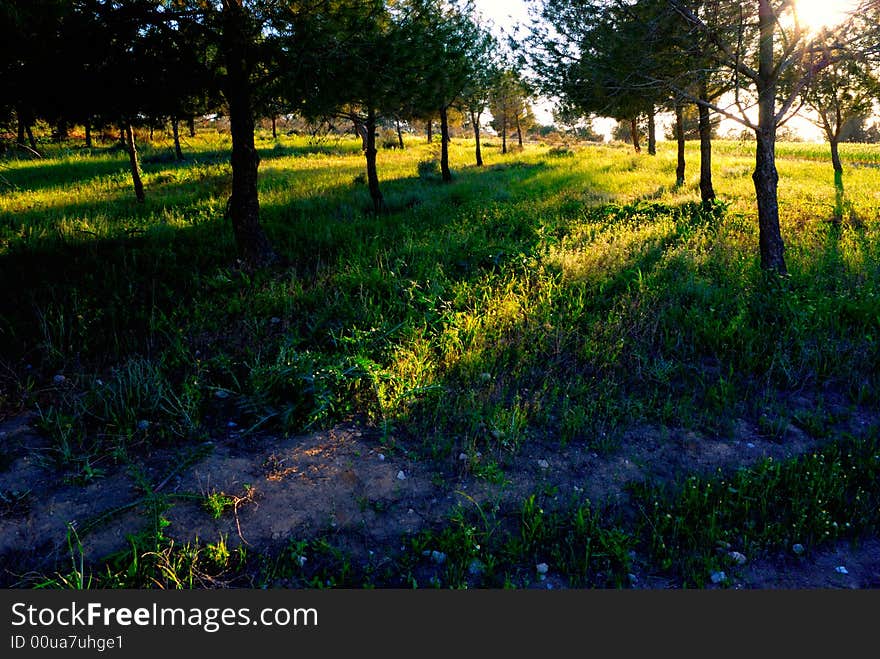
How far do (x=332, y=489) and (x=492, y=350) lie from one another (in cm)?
255

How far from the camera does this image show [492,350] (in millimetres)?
5684

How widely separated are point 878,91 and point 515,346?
14024 mm

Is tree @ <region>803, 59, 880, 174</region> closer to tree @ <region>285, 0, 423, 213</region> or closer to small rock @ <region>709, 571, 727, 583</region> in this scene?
tree @ <region>285, 0, 423, 213</region>

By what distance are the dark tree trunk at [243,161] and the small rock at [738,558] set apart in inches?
293

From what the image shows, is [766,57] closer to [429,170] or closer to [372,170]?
[372,170]

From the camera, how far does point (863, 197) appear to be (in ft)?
46.4

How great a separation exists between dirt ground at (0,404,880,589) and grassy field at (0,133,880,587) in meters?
0.16

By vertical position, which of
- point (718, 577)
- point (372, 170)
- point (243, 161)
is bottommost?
point (718, 577)

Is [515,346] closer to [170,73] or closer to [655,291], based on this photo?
[655,291]

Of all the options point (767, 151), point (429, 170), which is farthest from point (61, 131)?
point (429, 170)

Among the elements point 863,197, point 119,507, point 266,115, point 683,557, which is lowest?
point 683,557

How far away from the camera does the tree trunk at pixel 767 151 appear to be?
6863mm

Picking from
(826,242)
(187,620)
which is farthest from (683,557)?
(826,242)

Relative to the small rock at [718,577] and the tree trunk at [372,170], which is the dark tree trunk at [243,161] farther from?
the small rock at [718,577]
